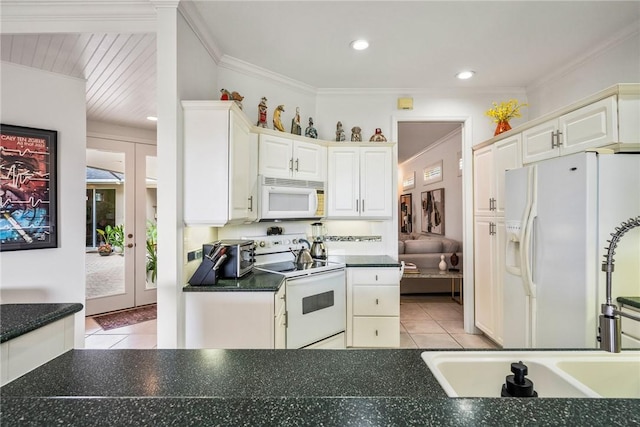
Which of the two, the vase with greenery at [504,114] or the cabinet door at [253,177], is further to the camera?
the vase with greenery at [504,114]

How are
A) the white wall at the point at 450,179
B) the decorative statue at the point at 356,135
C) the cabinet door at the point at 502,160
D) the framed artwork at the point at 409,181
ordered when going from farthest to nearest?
the framed artwork at the point at 409,181 < the white wall at the point at 450,179 < the decorative statue at the point at 356,135 < the cabinet door at the point at 502,160

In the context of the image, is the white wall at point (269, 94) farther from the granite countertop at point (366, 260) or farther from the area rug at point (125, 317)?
the area rug at point (125, 317)

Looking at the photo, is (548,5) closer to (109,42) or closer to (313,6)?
(313,6)

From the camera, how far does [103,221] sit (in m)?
4.54

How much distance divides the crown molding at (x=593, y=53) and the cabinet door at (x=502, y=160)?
94cm

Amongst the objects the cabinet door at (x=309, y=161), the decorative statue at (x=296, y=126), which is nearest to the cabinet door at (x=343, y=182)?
the cabinet door at (x=309, y=161)

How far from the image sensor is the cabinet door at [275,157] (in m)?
2.83

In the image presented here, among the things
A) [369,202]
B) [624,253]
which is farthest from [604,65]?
[369,202]

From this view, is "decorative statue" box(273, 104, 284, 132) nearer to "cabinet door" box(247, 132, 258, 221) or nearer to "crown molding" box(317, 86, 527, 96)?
"cabinet door" box(247, 132, 258, 221)

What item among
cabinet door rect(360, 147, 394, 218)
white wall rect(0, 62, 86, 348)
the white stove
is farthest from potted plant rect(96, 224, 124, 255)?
cabinet door rect(360, 147, 394, 218)

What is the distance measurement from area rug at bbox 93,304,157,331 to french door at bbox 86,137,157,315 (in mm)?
138

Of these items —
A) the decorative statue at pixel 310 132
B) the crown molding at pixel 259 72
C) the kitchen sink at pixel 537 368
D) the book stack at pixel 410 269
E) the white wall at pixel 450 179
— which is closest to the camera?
the kitchen sink at pixel 537 368

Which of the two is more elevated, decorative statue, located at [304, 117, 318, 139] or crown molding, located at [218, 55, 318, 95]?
crown molding, located at [218, 55, 318, 95]

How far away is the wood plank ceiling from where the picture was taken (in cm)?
237
